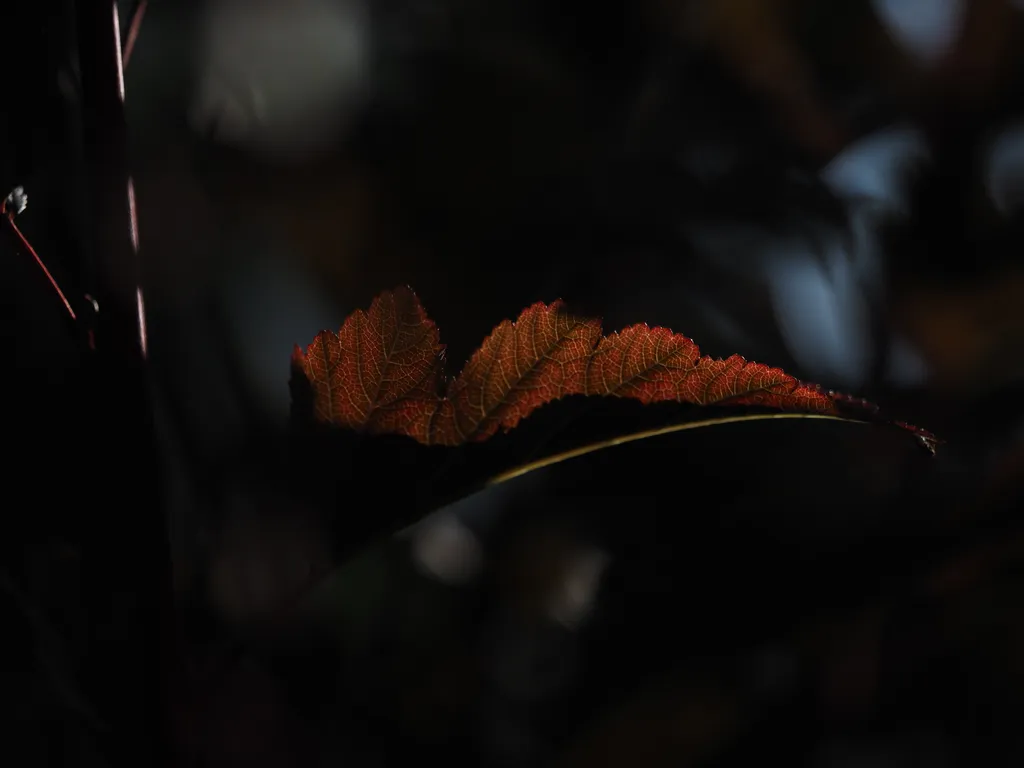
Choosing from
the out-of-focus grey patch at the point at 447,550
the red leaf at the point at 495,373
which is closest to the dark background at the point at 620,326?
the out-of-focus grey patch at the point at 447,550

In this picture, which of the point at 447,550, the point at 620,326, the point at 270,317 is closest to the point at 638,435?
the point at 620,326

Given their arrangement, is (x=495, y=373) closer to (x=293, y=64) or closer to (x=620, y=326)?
(x=620, y=326)

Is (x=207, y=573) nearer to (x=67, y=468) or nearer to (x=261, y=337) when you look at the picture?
(x=261, y=337)

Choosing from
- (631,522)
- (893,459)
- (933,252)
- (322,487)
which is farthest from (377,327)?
(933,252)


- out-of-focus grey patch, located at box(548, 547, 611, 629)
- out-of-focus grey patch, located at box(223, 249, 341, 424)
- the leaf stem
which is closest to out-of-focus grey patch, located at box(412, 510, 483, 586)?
out-of-focus grey patch, located at box(548, 547, 611, 629)

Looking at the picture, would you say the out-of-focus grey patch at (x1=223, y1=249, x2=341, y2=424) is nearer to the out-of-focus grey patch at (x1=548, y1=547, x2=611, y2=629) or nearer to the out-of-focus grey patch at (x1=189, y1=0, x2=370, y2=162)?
the out-of-focus grey patch at (x1=189, y1=0, x2=370, y2=162)

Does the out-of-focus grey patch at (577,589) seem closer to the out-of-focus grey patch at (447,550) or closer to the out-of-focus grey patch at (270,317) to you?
the out-of-focus grey patch at (447,550)
